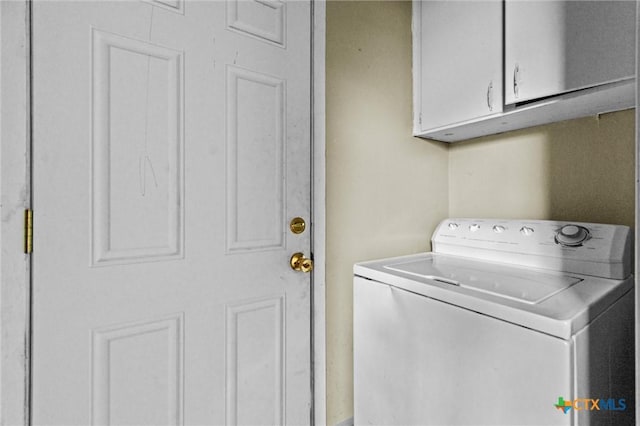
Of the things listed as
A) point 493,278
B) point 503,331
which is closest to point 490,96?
point 493,278

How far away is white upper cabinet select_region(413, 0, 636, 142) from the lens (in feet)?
3.52

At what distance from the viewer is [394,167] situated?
5.34 feet

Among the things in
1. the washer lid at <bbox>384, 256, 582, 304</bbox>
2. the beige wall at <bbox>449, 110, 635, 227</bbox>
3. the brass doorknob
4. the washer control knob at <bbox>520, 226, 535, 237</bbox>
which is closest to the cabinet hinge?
the brass doorknob

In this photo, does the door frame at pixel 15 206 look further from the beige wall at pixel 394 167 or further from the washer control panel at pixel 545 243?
the washer control panel at pixel 545 243

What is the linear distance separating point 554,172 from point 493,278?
63cm

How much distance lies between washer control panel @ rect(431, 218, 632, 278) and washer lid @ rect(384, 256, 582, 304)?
0.20ft

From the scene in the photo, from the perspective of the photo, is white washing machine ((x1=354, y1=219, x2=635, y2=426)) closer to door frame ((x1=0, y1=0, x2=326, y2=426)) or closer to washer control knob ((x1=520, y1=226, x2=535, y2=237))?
washer control knob ((x1=520, y1=226, x2=535, y2=237))

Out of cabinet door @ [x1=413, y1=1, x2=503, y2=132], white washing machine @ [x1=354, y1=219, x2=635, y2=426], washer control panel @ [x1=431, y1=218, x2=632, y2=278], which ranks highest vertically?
cabinet door @ [x1=413, y1=1, x2=503, y2=132]

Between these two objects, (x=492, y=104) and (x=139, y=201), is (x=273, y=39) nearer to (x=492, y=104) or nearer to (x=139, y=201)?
(x=139, y=201)

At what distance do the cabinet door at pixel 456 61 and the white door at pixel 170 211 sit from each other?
603mm

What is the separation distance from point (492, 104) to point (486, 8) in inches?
15.1

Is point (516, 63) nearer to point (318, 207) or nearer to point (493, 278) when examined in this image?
point (493, 278)

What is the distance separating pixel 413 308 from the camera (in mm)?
1148

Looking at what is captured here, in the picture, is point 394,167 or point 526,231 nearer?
point 526,231
